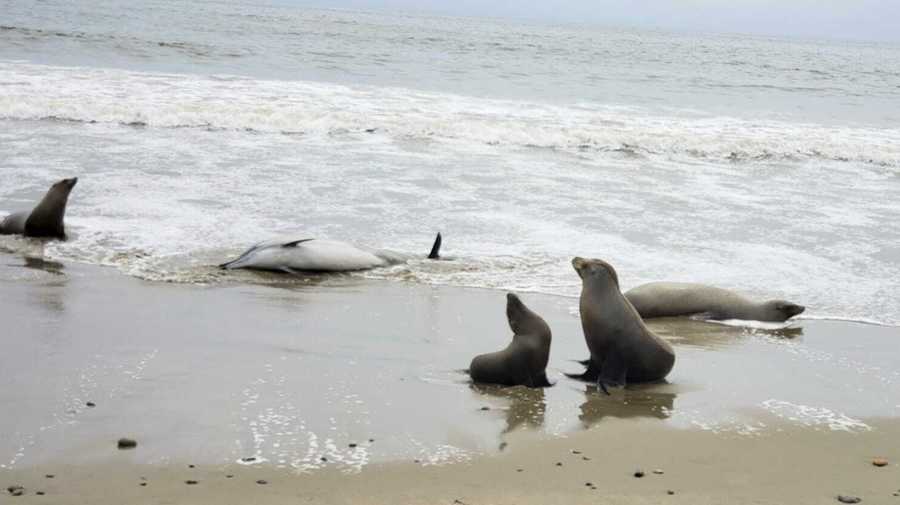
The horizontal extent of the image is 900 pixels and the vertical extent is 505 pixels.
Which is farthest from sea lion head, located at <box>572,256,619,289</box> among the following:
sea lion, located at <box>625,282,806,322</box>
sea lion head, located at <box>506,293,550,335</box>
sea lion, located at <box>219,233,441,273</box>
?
sea lion, located at <box>219,233,441,273</box>

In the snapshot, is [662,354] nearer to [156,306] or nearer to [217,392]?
[217,392]

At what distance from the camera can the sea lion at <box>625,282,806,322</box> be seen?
718 centimetres

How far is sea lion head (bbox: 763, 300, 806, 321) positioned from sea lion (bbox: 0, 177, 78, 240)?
213 inches

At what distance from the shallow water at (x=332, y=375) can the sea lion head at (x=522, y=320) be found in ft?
0.94

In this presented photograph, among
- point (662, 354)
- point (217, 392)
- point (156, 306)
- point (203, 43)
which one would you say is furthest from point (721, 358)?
point (203, 43)

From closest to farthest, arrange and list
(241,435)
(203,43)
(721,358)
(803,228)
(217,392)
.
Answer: (241,435), (217,392), (721,358), (803,228), (203,43)

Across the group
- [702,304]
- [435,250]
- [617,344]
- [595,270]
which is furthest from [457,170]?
[617,344]

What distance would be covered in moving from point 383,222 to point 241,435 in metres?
5.47

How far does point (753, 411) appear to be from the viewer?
16.7 feet

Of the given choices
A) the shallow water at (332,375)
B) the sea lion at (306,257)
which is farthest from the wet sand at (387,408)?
the sea lion at (306,257)

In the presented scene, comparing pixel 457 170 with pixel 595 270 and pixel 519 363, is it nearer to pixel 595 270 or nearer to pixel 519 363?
pixel 595 270

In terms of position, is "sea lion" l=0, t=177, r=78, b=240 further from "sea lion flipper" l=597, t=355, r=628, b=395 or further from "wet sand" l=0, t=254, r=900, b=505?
"sea lion flipper" l=597, t=355, r=628, b=395

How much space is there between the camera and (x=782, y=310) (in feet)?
23.5

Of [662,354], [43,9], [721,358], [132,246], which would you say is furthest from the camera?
[43,9]
